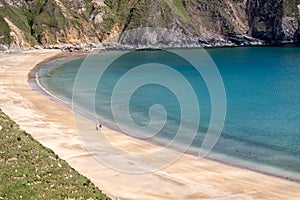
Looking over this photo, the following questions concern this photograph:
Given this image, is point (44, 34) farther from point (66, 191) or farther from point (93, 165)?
point (66, 191)

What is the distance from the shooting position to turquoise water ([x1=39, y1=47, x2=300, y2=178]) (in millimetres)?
42434

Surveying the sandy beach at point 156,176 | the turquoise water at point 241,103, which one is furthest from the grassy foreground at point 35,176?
the turquoise water at point 241,103

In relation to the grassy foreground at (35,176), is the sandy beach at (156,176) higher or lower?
lower

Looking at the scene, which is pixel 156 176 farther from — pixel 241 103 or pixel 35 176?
pixel 241 103

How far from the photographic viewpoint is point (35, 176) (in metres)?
23.6

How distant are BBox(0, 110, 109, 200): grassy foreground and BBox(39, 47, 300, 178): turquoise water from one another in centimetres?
1942

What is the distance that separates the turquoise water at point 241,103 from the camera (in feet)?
139

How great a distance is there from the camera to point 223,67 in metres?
120

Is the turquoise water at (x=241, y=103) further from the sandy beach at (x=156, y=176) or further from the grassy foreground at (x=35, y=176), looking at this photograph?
the grassy foreground at (x=35, y=176)

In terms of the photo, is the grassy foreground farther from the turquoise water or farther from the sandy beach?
the turquoise water

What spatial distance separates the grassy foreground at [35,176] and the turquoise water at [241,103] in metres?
19.4

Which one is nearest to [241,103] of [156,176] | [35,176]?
[156,176]

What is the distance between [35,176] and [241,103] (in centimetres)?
4915

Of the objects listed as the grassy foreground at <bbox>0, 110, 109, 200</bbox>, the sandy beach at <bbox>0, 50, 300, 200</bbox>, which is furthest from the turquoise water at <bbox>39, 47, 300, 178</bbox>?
the grassy foreground at <bbox>0, 110, 109, 200</bbox>
